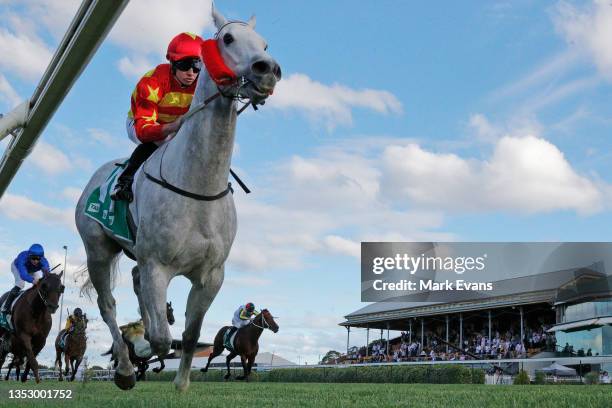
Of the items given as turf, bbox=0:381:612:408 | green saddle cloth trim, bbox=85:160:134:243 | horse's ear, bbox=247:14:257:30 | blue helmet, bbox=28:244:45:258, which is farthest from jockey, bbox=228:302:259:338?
horse's ear, bbox=247:14:257:30

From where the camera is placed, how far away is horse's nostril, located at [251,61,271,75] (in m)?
3.87

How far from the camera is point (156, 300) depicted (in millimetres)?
4484

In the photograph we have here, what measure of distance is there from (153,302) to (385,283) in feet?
143

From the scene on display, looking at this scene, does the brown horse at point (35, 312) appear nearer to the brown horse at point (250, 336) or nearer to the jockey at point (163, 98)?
the jockey at point (163, 98)

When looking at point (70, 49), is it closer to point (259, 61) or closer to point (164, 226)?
point (259, 61)

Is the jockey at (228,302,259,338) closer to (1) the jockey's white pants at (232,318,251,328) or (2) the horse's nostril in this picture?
(1) the jockey's white pants at (232,318,251,328)

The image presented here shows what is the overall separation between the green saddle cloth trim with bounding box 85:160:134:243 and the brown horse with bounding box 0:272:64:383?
746cm

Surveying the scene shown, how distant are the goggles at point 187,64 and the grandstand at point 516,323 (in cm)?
2134

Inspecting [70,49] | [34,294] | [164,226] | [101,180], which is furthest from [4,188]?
[34,294]

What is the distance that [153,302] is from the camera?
449cm

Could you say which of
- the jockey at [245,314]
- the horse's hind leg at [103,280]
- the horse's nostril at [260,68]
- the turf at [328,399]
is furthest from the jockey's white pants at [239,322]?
the horse's nostril at [260,68]

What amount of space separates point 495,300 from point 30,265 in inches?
1086

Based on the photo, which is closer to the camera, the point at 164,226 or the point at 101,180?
the point at 164,226

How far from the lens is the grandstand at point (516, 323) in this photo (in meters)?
31.9
